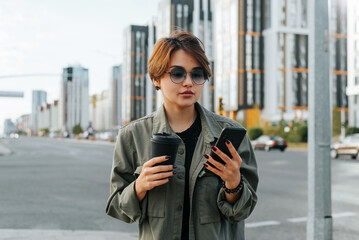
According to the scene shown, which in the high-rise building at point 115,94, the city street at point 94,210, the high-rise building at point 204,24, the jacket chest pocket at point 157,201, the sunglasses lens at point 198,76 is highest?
the high-rise building at point 204,24

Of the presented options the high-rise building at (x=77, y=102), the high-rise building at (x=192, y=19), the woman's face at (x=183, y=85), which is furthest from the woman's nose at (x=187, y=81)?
the high-rise building at (x=77, y=102)

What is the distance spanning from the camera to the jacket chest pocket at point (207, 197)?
1.80m

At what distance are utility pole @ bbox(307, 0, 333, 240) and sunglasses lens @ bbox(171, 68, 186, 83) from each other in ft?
9.74

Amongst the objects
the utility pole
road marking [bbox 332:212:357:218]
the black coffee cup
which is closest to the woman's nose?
the black coffee cup

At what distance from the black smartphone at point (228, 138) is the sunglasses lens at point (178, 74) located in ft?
1.09

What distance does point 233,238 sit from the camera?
195cm

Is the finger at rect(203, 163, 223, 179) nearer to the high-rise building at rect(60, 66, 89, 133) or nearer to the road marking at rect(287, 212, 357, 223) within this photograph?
the road marking at rect(287, 212, 357, 223)

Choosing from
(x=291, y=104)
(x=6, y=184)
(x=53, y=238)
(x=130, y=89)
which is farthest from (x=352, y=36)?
(x=53, y=238)

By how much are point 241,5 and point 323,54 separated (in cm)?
6663

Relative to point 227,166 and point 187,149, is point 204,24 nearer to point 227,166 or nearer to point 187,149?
point 187,149

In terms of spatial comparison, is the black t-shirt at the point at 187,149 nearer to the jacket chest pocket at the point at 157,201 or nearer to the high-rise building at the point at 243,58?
the jacket chest pocket at the point at 157,201

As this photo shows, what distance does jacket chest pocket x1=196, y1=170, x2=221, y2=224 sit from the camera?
70.7 inches

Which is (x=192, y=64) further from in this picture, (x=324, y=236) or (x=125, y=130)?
(x=324, y=236)

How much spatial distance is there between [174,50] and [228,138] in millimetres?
467
